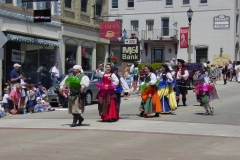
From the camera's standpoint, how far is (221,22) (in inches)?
2002

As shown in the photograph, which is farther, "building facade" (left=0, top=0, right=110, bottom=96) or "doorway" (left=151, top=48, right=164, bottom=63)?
"doorway" (left=151, top=48, right=164, bottom=63)

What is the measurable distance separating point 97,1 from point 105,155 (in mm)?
27138

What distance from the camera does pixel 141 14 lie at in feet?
179

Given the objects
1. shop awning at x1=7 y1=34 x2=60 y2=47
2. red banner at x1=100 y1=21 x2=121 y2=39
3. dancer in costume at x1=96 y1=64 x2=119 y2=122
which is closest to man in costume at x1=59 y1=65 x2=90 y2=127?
dancer in costume at x1=96 y1=64 x2=119 y2=122

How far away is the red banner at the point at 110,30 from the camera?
32.8 meters

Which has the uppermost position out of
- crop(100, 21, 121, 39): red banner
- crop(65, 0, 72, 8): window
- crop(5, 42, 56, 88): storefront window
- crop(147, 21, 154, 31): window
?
crop(147, 21, 154, 31): window

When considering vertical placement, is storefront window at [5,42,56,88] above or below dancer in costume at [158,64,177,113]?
above

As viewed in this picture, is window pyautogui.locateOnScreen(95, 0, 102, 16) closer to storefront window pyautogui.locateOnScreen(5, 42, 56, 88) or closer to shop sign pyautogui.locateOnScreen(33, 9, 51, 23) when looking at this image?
storefront window pyautogui.locateOnScreen(5, 42, 56, 88)

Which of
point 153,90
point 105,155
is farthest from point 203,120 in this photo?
point 105,155

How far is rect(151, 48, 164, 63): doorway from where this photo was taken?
54.2 metres

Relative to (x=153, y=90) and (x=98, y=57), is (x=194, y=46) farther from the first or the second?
(x=153, y=90)

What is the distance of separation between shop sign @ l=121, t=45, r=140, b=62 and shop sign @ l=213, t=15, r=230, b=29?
22.5 metres

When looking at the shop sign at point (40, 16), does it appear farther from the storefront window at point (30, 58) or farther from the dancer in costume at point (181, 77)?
the dancer in costume at point (181, 77)

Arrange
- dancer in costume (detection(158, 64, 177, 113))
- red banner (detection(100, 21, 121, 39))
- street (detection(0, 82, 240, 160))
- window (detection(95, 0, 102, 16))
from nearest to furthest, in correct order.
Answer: street (detection(0, 82, 240, 160))
dancer in costume (detection(158, 64, 177, 113))
red banner (detection(100, 21, 121, 39))
window (detection(95, 0, 102, 16))
